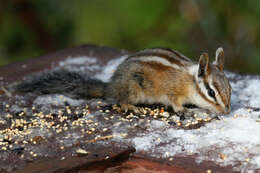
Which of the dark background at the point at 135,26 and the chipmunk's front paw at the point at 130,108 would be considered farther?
the dark background at the point at 135,26

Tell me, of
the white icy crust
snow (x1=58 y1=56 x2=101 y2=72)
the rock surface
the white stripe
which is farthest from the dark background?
the white icy crust

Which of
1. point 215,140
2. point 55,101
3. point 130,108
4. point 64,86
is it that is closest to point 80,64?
point 64,86

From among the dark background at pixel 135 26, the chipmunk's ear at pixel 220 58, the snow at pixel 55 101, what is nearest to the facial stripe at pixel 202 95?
the chipmunk's ear at pixel 220 58

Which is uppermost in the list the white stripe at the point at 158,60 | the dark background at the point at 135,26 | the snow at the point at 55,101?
the dark background at the point at 135,26

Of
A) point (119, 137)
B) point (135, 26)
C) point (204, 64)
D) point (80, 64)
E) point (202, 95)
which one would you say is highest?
point (135, 26)

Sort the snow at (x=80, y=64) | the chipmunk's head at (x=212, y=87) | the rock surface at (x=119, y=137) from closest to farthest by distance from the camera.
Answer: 1. the rock surface at (x=119, y=137)
2. the chipmunk's head at (x=212, y=87)
3. the snow at (x=80, y=64)

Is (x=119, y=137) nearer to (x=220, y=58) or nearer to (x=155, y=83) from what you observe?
(x=155, y=83)

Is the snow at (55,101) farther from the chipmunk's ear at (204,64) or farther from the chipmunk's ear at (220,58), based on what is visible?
the chipmunk's ear at (220,58)
